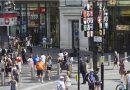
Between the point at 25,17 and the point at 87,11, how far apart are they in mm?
28134

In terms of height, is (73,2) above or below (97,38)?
above

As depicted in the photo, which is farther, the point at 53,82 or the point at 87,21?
the point at 53,82

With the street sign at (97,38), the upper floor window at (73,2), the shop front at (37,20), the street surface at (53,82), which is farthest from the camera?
the shop front at (37,20)

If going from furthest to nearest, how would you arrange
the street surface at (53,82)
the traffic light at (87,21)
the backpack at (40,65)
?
the backpack at (40,65) < the street surface at (53,82) < the traffic light at (87,21)

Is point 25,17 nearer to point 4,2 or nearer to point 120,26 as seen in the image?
point 4,2

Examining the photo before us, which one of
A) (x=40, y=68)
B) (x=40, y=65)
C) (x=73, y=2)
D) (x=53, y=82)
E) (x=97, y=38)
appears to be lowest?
(x=53, y=82)

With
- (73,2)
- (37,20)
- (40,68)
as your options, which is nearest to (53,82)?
(40,68)

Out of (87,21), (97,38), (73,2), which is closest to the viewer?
(97,38)

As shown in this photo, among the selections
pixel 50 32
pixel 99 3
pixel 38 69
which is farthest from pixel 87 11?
pixel 50 32

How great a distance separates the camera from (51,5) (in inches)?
2141

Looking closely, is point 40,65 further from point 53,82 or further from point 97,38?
point 97,38

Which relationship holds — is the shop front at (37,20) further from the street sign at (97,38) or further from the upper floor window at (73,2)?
the street sign at (97,38)

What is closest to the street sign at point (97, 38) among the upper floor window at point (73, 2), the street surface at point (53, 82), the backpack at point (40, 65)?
the street surface at point (53, 82)

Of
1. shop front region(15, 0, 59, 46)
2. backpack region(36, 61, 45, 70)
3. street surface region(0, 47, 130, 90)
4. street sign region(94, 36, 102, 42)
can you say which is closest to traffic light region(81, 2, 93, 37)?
street sign region(94, 36, 102, 42)
